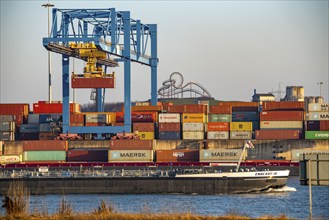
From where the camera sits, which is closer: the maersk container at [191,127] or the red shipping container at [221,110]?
the maersk container at [191,127]

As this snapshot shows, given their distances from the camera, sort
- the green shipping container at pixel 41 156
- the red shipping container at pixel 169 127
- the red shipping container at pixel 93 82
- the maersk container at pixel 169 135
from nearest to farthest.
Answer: the red shipping container at pixel 93 82
the green shipping container at pixel 41 156
the maersk container at pixel 169 135
the red shipping container at pixel 169 127

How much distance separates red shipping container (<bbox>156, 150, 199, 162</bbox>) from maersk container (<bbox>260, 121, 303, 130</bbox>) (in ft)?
29.8

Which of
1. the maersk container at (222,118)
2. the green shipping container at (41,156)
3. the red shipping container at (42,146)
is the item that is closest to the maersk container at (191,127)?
the maersk container at (222,118)

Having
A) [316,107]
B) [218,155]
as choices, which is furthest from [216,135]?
[316,107]

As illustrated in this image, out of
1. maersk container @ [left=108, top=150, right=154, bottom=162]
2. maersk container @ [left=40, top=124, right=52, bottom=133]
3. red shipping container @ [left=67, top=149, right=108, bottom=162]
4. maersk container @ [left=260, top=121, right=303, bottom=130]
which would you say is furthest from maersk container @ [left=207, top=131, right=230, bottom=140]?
maersk container @ [left=40, top=124, right=52, bottom=133]

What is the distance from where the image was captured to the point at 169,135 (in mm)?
96438

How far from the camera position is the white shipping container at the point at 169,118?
9650 centimetres

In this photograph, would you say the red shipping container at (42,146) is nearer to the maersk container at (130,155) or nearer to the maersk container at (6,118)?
the maersk container at (6,118)

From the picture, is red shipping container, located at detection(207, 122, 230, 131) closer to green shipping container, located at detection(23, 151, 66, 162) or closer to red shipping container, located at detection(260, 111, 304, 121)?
red shipping container, located at detection(260, 111, 304, 121)

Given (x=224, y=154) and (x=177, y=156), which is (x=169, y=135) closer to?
(x=177, y=156)

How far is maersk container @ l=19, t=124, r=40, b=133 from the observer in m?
98.9

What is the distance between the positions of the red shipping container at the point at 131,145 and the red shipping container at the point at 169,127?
14.6 feet

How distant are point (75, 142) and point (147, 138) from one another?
7649mm

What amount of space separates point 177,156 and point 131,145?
481 cm
